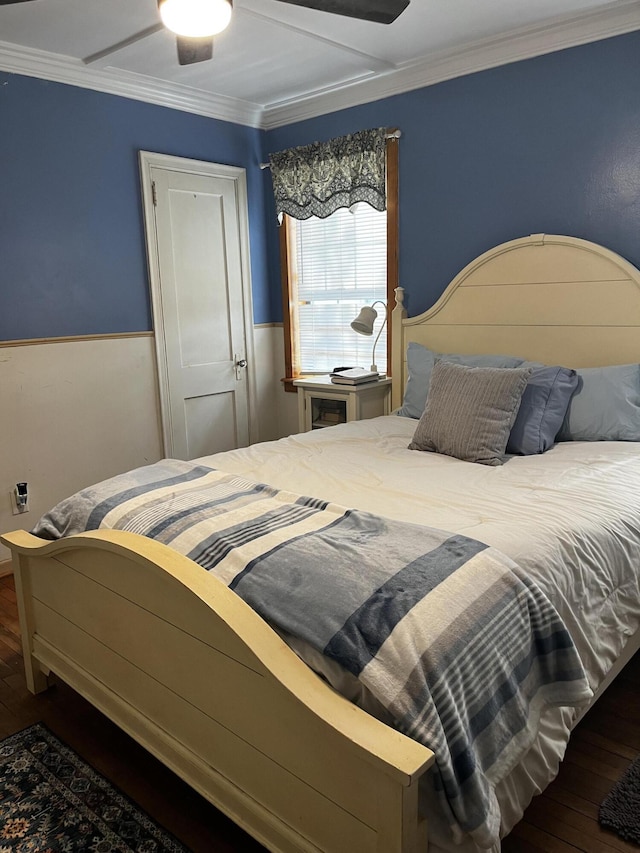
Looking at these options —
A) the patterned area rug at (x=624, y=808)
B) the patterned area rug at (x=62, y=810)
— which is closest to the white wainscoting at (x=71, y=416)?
the patterned area rug at (x=62, y=810)

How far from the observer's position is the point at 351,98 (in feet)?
12.8

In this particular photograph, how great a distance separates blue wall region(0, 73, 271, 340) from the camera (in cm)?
328

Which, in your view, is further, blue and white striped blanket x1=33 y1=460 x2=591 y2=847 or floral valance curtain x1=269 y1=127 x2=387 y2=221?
floral valance curtain x1=269 y1=127 x2=387 y2=221

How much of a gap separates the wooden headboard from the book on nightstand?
1.21 feet

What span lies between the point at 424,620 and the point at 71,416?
276cm

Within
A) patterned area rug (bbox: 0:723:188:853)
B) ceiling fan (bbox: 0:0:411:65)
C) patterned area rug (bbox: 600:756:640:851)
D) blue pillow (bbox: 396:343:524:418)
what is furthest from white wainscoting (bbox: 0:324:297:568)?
patterned area rug (bbox: 600:756:640:851)

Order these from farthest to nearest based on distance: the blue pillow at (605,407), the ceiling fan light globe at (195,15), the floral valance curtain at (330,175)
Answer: the floral valance curtain at (330,175) → the blue pillow at (605,407) → the ceiling fan light globe at (195,15)

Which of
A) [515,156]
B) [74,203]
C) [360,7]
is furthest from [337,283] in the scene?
[360,7]

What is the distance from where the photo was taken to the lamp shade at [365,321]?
3.84m

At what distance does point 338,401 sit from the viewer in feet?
13.2

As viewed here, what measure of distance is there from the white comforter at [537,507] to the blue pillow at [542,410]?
0.23ft

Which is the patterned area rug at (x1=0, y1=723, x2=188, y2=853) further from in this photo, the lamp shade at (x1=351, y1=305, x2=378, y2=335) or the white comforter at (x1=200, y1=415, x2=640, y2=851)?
the lamp shade at (x1=351, y1=305, x2=378, y2=335)

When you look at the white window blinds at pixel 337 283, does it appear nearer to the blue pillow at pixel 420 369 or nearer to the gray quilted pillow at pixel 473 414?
the blue pillow at pixel 420 369

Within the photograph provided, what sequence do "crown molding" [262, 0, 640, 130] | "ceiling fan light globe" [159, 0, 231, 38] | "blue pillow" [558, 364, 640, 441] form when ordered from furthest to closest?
"crown molding" [262, 0, 640, 130]
"blue pillow" [558, 364, 640, 441]
"ceiling fan light globe" [159, 0, 231, 38]
